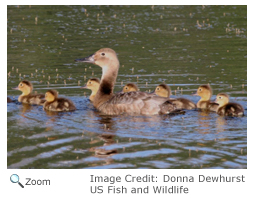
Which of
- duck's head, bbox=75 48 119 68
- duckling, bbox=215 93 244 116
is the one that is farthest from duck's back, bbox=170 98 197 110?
duck's head, bbox=75 48 119 68

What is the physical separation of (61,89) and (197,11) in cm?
1420

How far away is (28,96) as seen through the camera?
1184cm

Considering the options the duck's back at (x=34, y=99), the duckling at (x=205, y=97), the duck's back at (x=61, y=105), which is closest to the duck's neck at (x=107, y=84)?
the duck's back at (x=61, y=105)

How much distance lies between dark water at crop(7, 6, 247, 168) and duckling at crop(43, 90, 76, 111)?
190 millimetres

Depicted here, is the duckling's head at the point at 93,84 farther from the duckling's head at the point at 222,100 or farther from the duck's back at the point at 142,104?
the duckling's head at the point at 222,100

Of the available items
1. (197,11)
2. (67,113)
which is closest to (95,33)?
(197,11)

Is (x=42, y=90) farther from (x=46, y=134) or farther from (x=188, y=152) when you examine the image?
(x=188, y=152)

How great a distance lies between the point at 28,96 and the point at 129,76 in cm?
314

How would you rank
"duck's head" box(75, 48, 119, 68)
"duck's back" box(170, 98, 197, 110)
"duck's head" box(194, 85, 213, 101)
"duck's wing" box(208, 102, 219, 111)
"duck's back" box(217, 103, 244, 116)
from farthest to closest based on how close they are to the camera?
"duck's head" box(75, 48, 119, 68)
"duck's head" box(194, 85, 213, 101)
"duck's wing" box(208, 102, 219, 111)
"duck's back" box(170, 98, 197, 110)
"duck's back" box(217, 103, 244, 116)

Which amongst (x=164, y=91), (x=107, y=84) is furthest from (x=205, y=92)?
(x=107, y=84)

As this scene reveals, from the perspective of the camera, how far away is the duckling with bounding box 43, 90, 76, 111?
10641 mm

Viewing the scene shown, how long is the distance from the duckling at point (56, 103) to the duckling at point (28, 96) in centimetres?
61

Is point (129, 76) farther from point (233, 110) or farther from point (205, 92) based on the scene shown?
point (233, 110)
